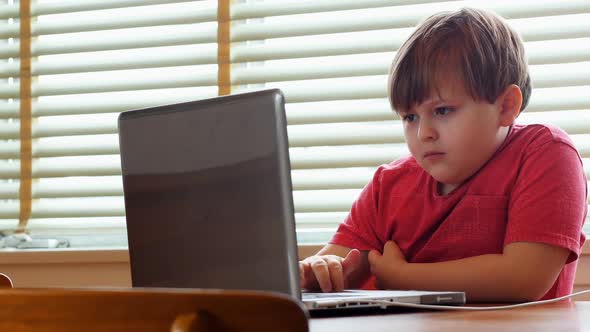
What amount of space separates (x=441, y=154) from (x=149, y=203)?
55cm

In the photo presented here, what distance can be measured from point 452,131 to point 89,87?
117 centimetres

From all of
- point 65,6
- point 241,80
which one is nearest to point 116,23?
point 65,6

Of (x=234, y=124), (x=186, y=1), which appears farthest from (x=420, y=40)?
(x=186, y=1)

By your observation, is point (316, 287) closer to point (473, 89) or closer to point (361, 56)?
point (473, 89)

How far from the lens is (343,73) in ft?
6.32

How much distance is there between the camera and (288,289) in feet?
2.88

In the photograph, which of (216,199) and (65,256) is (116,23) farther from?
(216,199)

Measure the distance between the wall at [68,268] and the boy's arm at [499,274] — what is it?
0.97 meters

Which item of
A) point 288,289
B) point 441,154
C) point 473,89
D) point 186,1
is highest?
point 186,1

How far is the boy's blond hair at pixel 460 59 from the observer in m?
1.33

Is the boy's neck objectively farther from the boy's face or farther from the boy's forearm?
the boy's forearm

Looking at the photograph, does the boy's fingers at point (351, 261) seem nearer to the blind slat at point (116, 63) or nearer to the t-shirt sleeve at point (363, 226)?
Result: the t-shirt sleeve at point (363, 226)

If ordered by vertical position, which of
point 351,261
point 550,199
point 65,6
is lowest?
point 351,261

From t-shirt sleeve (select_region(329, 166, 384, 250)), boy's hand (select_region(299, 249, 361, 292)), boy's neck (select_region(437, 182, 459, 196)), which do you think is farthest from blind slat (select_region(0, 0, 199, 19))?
boy's hand (select_region(299, 249, 361, 292))
